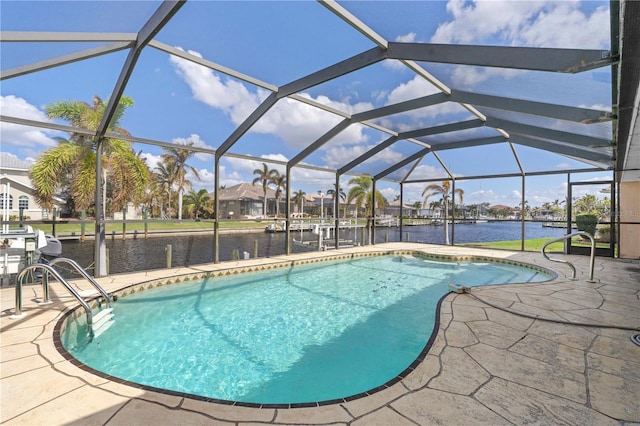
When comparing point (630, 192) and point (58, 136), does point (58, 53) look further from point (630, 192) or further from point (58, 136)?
point (630, 192)

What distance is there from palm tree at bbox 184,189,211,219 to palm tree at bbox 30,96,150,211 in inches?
789

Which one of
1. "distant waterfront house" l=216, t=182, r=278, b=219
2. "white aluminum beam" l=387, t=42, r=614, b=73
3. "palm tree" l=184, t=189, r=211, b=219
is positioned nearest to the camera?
"white aluminum beam" l=387, t=42, r=614, b=73

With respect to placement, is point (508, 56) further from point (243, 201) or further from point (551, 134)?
point (243, 201)

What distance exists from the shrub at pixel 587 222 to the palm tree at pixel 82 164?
45.6 ft

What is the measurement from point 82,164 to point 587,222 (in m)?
16.2

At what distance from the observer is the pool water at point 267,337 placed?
287cm

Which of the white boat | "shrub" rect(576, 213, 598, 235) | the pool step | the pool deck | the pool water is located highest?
"shrub" rect(576, 213, 598, 235)

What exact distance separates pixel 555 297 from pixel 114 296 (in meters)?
6.85

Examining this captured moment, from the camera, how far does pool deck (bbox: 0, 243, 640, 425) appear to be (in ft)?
5.78


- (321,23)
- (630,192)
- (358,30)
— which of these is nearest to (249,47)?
(321,23)

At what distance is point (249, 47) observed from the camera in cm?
422

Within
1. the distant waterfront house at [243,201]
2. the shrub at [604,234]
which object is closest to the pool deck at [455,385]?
the shrub at [604,234]

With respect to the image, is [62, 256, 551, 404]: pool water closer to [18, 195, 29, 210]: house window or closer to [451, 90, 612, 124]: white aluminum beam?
[451, 90, 612, 124]: white aluminum beam

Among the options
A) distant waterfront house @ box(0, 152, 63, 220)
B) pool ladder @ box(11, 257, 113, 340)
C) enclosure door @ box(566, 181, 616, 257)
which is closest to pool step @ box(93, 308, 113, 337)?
pool ladder @ box(11, 257, 113, 340)
